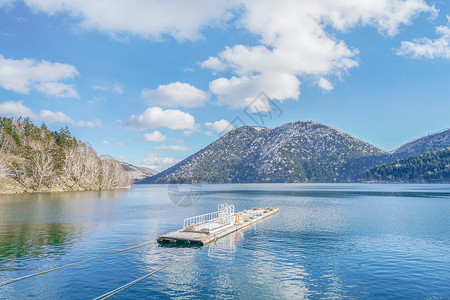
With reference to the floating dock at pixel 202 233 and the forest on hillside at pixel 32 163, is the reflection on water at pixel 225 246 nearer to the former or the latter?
the floating dock at pixel 202 233

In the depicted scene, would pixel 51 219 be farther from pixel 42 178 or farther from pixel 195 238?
pixel 42 178

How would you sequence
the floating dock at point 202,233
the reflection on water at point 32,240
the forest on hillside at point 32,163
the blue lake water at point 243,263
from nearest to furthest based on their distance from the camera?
the blue lake water at point 243,263 → the reflection on water at point 32,240 → the floating dock at point 202,233 → the forest on hillside at point 32,163

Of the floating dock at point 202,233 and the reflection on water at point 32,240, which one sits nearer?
the reflection on water at point 32,240

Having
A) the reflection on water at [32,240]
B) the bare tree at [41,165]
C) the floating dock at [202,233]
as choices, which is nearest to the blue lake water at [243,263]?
the reflection on water at [32,240]

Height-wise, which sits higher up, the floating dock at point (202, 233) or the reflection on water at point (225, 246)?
the floating dock at point (202, 233)

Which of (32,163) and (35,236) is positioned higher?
(32,163)

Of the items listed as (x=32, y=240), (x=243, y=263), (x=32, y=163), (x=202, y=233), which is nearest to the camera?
(x=243, y=263)

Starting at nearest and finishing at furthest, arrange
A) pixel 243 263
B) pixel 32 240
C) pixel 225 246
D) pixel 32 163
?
pixel 243 263 < pixel 225 246 < pixel 32 240 < pixel 32 163

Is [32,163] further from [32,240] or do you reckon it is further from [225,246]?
[225,246]

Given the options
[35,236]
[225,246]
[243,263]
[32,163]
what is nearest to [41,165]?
[32,163]

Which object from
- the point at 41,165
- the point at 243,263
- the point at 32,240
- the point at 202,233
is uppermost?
the point at 41,165

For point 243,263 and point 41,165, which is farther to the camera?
point 41,165

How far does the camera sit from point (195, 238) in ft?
138

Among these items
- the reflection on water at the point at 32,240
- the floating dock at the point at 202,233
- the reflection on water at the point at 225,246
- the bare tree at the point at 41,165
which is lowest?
the reflection on water at the point at 225,246
